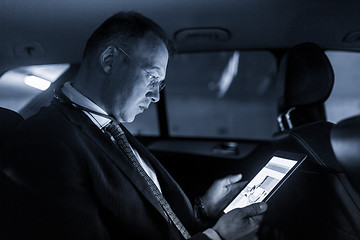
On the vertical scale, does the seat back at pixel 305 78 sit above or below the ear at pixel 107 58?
below

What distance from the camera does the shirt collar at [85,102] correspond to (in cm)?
116

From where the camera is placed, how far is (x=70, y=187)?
35.4 inches

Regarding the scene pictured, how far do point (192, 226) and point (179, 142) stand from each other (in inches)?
63.3

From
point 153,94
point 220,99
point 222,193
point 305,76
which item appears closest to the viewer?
point 153,94

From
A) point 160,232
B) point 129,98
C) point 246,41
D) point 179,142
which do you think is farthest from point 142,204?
point 179,142

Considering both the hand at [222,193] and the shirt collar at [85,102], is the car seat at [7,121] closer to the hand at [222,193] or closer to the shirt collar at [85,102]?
the shirt collar at [85,102]

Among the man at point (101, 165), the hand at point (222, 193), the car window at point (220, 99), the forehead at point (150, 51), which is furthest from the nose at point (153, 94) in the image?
the car window at point (220, 99)

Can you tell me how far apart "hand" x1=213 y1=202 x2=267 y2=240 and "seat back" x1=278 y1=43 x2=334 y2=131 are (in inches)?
30.2

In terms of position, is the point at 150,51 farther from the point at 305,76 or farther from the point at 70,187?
the point at 305,76

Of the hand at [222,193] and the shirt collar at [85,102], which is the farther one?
the hand at [222,193]

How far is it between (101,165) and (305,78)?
1.17 metres

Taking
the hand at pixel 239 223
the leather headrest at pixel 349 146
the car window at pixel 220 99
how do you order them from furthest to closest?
the car window at pixel 220 99 < the hand at pixel 239 223 < the leather headrest at pixel 349 146

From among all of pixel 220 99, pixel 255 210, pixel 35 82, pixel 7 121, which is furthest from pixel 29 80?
pixel 220 99

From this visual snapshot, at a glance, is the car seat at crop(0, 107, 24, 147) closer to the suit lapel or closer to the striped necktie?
the suit lapel
